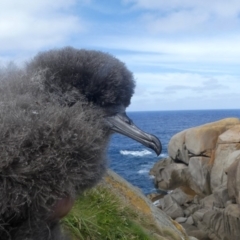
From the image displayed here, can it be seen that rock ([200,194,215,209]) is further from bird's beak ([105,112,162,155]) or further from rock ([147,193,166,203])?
bird's beak ([105,112,162,155])

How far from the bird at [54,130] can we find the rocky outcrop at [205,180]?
53.3ft

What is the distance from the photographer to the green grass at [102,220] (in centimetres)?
406

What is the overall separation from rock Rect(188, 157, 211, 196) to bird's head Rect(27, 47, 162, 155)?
22385 millimetres

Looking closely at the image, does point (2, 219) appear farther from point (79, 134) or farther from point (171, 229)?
point (171, 229)

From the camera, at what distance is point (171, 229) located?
18.5 feet

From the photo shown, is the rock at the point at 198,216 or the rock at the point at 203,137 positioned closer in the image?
the rock at the point at 198,216

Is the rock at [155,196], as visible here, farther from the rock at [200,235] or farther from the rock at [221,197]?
the rock at [200,235]

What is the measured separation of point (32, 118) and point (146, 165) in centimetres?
3809

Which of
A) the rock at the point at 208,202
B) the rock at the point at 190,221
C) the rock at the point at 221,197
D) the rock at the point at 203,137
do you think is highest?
the rock at the point at 203,137

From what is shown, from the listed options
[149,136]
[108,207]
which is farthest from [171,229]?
[149,136]

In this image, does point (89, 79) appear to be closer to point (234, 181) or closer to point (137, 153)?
point (234, 181)

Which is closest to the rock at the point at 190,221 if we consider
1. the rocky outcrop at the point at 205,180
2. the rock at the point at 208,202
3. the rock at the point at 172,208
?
the rocky outcrop at the point at 205,180

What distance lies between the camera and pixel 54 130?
170 centimetres

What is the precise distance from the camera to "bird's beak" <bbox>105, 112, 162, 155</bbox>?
2.15 meters
